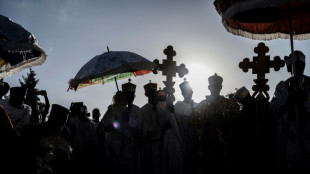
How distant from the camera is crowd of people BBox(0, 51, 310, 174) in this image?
669 centimetres

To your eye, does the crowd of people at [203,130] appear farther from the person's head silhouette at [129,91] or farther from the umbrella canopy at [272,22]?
the umbrella canopy at [272,22]

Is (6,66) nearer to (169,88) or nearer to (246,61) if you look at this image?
(246,61)

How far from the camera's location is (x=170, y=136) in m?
8.24

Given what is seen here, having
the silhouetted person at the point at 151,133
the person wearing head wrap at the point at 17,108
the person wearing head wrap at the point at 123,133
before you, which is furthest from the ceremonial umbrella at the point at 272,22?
the person wearing head wrap at the point at 17,108

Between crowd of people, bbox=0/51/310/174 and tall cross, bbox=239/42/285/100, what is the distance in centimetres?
52

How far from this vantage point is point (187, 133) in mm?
8828

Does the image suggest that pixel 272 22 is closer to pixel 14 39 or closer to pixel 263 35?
pixel 263 35

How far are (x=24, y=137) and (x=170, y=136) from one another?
5659 millimetres

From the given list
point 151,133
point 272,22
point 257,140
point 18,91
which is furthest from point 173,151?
point 272,22

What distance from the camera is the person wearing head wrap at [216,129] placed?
23.5 ft

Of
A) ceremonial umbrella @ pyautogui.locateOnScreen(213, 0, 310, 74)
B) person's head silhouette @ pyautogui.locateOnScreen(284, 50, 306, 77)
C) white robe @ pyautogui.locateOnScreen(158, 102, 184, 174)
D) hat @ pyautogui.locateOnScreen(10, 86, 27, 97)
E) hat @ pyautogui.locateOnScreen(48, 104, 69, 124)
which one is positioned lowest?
white robe @ pyautogui.locateOnScreen(158, 102, 184, 174)

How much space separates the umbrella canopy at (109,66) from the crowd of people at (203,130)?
0.56 meters

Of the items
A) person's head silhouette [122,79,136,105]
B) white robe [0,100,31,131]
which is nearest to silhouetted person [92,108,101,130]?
person's head silhouette [122,79,136,105]

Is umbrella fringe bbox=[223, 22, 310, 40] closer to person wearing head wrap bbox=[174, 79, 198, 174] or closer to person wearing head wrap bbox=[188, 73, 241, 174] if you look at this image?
person wearing head wrap bbox=[188, 73, 241, 174]
